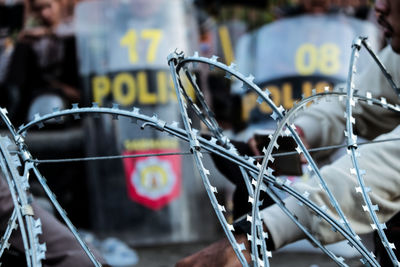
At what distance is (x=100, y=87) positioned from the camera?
4.26 meters

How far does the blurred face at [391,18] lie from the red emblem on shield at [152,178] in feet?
8.65

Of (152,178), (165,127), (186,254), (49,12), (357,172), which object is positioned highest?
(49,12)

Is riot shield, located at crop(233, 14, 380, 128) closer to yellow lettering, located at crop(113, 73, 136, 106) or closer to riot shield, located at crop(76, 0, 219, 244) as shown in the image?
riot shield, located at crop(76, 0, 219, 244)

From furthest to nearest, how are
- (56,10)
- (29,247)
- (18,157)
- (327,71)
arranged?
(56,10) → (327,71) → (18,157) → (29,247)

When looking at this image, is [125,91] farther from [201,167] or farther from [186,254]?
[201,167]

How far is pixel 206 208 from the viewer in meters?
4.38

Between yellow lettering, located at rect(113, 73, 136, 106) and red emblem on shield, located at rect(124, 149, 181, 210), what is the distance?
12.9 inches

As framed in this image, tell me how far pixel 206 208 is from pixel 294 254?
63cm

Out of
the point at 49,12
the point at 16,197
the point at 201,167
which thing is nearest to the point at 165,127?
the point at 201,167

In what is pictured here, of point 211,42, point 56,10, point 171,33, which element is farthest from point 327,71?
point 56,10

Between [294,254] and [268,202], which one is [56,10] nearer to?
[294,254]

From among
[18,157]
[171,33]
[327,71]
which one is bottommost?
[18,157]

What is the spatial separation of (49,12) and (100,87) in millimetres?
914

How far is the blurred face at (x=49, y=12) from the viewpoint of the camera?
15.8ft
